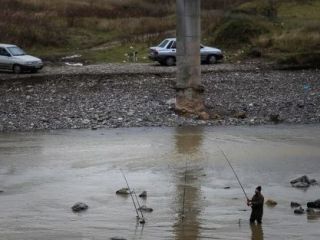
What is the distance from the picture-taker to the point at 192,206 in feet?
60.0

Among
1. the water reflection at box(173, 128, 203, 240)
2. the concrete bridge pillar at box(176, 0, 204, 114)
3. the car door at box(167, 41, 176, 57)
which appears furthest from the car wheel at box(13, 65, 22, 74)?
the water reflection at box(173, 128, 203, 240)

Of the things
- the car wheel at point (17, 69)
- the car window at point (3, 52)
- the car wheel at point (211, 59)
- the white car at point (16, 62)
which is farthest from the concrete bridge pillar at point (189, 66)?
the car window at point (3, 52)

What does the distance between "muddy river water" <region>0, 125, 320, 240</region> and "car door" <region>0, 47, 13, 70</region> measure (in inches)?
470

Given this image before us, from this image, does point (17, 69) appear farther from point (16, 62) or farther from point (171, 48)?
point (171, 48)

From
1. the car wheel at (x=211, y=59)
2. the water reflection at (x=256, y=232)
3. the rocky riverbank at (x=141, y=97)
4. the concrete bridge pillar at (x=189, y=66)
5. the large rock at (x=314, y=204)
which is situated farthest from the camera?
the car wheel at (x=211, y=59)

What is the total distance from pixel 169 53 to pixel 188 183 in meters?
23.2

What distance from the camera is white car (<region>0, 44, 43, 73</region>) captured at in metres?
40.9

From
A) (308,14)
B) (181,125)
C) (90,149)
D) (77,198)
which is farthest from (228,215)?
(308,14)

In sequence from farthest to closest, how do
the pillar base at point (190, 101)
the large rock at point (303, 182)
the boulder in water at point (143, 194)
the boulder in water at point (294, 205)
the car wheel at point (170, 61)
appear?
1. the car wheel at point (170, 61)
2. the pillar base at point (190, 101)
3. the large rock at point (303, 182)
4. the boulder in water at point (143, 194)
5. the boulder in water at point (294, 205)

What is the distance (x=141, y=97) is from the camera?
115ft

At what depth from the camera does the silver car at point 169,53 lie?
4344 cm

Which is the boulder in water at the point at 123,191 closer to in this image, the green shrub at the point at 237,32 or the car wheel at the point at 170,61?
the car wheel at the point at 170,61

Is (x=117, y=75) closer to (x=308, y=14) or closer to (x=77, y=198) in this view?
(x=77, y=198)

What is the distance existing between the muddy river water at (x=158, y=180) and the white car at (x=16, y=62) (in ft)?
37.8
